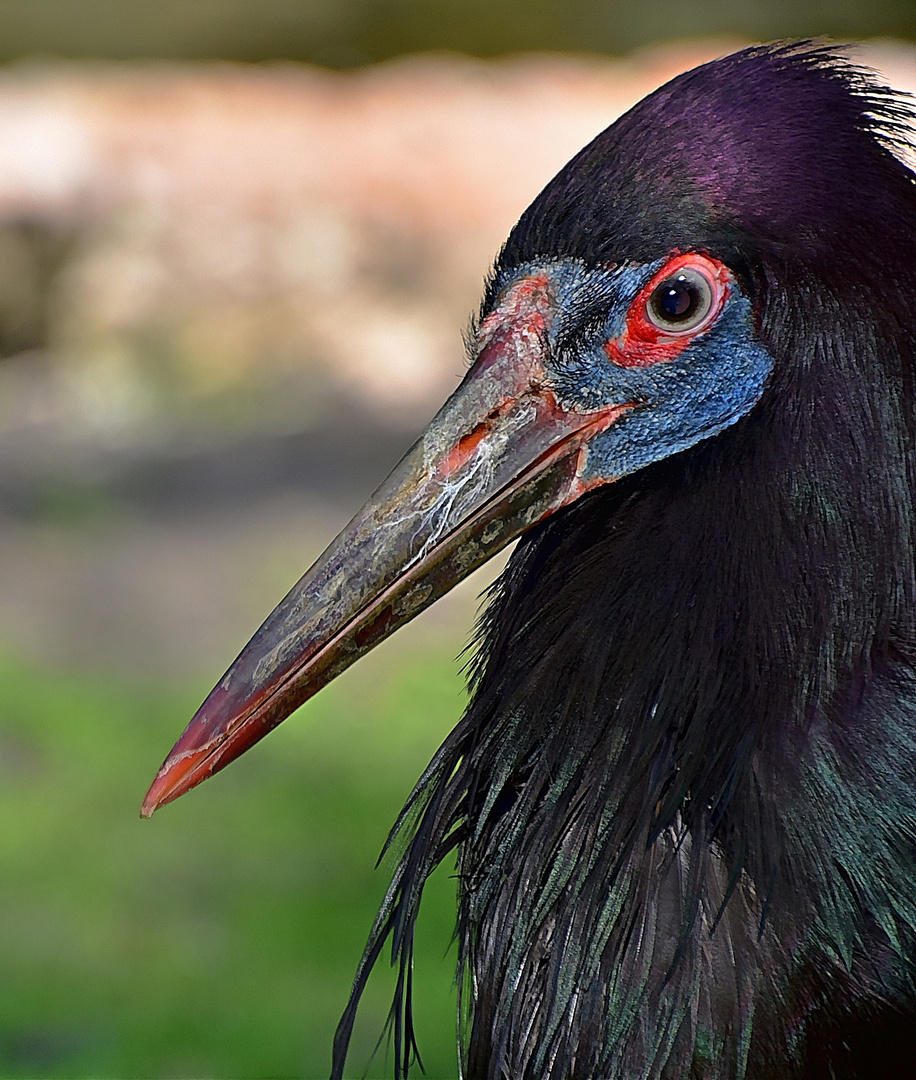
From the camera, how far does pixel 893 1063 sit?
56.7 inches

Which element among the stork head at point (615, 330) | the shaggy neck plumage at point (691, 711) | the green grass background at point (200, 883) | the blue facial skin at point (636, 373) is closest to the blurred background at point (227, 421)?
the green grass background at point (200, 883)

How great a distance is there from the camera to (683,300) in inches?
57.0

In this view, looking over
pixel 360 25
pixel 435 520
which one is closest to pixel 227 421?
pixel 360 25

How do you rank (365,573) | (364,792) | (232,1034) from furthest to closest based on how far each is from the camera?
(364,792)
(232,1034)
(365,573)

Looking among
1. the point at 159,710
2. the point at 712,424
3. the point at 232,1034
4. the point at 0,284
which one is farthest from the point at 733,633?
the point at 0,284

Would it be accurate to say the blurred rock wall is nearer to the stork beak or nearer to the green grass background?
the green grass background

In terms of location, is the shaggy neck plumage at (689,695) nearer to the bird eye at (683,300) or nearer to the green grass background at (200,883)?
the bird eye at (683,300)

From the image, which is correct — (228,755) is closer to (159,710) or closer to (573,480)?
(573,480)

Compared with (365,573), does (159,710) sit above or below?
below

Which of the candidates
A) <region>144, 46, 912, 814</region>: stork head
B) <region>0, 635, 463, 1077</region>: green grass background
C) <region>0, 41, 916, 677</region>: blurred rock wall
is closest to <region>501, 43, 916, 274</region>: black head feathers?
<region>144, 46, 912, 814</region>: stork head

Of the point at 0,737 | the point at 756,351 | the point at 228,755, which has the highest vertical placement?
the point at 756,351

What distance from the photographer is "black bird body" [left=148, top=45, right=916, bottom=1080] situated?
1415 mm

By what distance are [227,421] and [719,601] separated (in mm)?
4687

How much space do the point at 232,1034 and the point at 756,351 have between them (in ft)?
6.84
